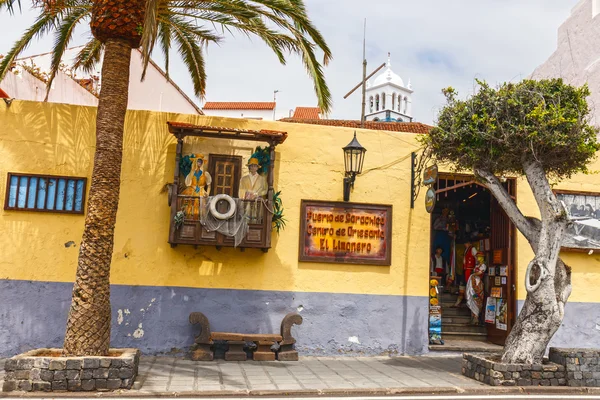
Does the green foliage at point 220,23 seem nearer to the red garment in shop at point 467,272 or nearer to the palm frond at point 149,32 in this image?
the palm frond at point 149,32

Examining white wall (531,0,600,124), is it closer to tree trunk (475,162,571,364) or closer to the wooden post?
tree trunk (475,162,571,364)

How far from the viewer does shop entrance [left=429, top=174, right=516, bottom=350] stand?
11297 millimetres

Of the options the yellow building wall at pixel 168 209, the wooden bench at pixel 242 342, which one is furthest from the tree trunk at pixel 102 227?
the yellow building wall at pixel 168 209


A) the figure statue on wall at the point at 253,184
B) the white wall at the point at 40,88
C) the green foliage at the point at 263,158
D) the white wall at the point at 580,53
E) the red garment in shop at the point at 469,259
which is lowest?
the red garment in shop at the point at 469,259

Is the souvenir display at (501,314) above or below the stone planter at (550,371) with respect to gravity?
above

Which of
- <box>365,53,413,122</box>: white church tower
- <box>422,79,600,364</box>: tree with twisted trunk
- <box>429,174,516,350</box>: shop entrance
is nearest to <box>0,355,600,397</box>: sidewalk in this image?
<box>422,79,600,364</box>: tree with twisted trunk

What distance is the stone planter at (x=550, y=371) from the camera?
25.8 ft

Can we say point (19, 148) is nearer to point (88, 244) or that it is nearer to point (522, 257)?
point (88, 244)

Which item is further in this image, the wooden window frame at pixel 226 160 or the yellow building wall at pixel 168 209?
the wooden window frame at pixel 226 160

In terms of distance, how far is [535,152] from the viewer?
27.0 ft

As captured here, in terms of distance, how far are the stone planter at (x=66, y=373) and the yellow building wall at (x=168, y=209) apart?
118 inches

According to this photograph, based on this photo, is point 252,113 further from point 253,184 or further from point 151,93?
point 253,184

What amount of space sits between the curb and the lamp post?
4095 mm

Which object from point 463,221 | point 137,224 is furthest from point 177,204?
point 463,221
